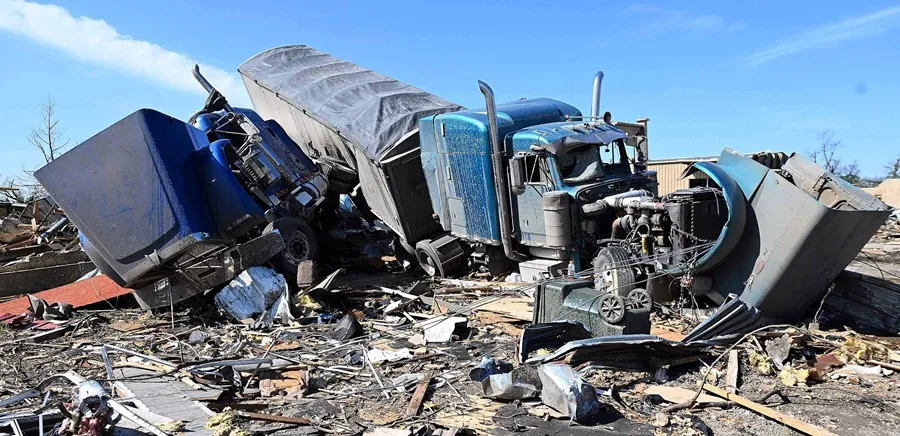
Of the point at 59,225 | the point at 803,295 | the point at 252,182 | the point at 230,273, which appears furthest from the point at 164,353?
the point at 803,295

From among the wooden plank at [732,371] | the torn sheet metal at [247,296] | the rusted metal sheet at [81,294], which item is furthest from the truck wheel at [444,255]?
the wooden plank at [732,371]

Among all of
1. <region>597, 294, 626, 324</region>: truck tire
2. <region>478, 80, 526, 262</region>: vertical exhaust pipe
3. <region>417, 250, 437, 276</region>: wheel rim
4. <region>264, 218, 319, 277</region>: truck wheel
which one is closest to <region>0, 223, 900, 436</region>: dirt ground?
<region>597, 294, 626, 324</region>: truck tire

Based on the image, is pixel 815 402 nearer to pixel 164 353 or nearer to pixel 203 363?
pixel 203 363

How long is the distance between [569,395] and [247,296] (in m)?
5.46

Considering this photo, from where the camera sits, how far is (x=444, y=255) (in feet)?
36.5

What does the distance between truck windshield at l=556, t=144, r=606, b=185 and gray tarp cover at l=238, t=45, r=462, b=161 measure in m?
3.56

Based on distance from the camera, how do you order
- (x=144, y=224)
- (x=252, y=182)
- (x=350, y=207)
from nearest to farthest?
(x=144, y=224) → (x=252, y=182) → (x=350, y=207)

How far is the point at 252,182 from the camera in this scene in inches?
399

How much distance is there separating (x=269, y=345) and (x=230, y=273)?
1.79 m

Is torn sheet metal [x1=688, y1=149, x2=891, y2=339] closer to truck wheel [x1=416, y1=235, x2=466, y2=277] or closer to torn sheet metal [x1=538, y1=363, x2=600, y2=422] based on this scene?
torn sheet metal [x1=538, y1=363, x2=600, y2=422]

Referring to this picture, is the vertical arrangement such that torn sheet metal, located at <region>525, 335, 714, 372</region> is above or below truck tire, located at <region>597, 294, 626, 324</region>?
below

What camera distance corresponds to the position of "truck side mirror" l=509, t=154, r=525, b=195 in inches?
362

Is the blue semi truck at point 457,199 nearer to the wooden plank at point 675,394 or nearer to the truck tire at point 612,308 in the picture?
the truck tire at point 612,308

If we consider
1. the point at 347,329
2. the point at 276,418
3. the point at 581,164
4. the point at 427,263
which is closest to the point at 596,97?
the point at 581,164
